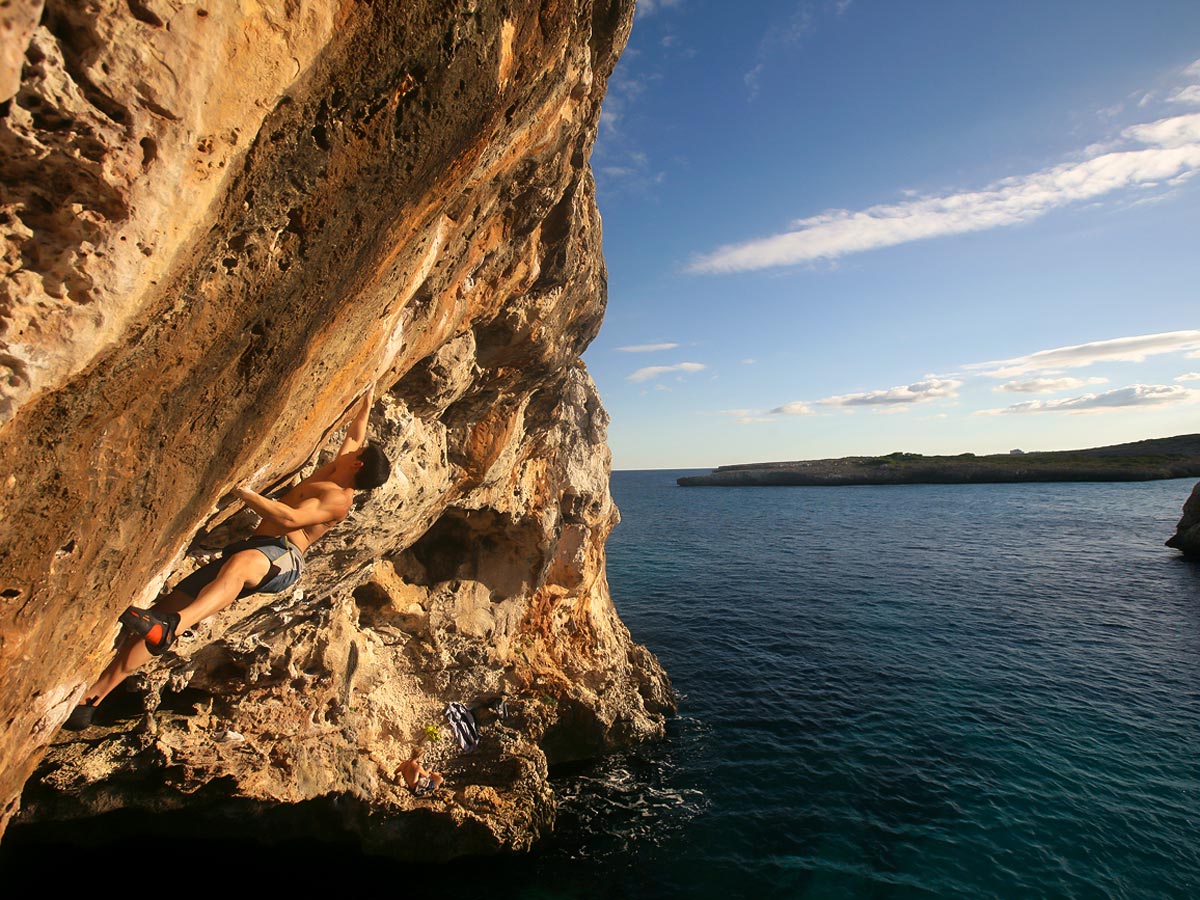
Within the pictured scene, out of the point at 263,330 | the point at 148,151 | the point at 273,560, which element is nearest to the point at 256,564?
the point at 273,560

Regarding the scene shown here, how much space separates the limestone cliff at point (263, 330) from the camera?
124 inches

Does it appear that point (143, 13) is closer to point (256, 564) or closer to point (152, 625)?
point (152, 625)

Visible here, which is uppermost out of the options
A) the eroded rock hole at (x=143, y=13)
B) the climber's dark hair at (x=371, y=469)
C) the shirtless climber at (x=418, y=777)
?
the eroded rock hole at (x=143, y=13)

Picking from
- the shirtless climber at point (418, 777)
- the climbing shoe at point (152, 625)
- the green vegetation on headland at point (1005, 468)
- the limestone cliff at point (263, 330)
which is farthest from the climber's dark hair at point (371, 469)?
the green vegetation on headland at point (1005, 468)

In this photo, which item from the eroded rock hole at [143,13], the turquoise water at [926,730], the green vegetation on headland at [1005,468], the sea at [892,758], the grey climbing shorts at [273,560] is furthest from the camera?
the green vegetation on headland at [1005,468]

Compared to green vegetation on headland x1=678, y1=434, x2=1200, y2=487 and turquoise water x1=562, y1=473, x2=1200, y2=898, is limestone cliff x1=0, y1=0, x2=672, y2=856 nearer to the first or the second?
turquoise water x1=562, y1=473, x2=1200, y2=898

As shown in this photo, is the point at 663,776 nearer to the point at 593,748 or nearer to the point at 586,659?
the point at 593,748

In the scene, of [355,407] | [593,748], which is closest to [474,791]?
[593,748]

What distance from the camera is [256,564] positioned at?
20.6 ft

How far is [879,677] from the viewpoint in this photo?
2098 centimetres

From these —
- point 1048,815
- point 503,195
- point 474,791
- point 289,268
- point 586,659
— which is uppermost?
point 503,195

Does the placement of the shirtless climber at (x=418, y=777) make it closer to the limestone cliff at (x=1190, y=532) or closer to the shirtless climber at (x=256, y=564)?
the shirtless climber at (x=256, y=564)

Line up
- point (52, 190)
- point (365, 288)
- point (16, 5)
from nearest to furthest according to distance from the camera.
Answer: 1. point (16, 5)
2. point (52, 190)
3. point (365, 288)

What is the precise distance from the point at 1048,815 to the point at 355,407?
1655 centimetres
